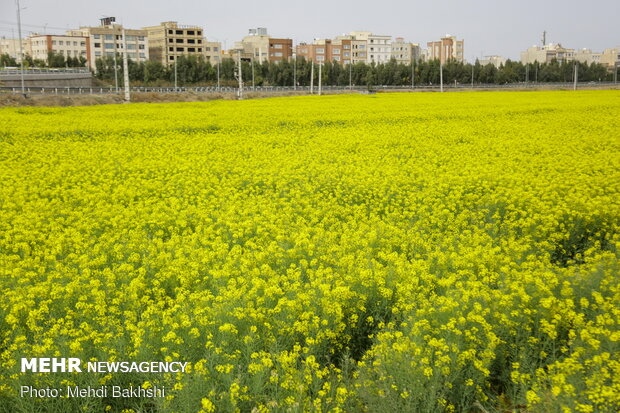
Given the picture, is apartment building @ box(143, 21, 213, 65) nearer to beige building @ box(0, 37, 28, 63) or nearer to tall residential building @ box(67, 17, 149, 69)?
tall residential building @ box(67, 17, 149, 69)

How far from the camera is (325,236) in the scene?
8.70 meters

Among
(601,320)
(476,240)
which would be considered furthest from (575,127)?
(601,320)

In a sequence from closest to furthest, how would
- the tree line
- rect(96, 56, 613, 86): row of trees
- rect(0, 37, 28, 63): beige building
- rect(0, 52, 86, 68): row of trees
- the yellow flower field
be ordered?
the yellow flower field, the tree line, rect(96, 56, 613, 86): row of trees, rect(0, 52, 86, 68): row of trees, rect(0, 37, 28, 63): beige building

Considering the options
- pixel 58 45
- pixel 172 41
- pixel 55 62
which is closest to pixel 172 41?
pixel 172 41

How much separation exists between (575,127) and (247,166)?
48.7ft

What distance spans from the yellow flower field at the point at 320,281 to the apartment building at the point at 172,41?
11706 centimetres

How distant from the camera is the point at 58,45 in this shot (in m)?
126

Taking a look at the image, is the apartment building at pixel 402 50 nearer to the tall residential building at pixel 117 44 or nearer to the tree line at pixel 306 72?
the tree line at pixel 306 72

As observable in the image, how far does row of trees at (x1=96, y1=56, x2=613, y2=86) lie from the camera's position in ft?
315

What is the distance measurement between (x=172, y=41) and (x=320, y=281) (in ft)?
424

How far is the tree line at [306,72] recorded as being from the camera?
95750 mm

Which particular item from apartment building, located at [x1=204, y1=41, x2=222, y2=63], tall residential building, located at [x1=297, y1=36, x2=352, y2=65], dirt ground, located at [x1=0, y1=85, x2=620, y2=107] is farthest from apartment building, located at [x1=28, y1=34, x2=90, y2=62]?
dirt ground, located at [x1=0, y1=85, x2=620, y2=107]

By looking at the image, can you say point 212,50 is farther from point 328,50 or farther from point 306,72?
point 306,72

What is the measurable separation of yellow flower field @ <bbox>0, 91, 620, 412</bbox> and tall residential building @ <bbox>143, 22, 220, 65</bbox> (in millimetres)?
117083
